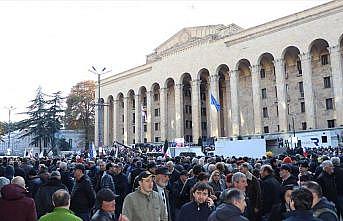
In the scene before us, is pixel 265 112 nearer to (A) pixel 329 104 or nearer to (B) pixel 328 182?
(A) pixel 329 104

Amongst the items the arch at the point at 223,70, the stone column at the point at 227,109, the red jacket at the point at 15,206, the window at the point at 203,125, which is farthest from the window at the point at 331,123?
the red jacket at the point at 15,206

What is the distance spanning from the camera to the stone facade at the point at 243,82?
38938 millimetres

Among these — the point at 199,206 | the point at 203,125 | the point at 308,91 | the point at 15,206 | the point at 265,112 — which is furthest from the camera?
the point at 203,125

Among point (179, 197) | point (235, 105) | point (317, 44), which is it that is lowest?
point (179, 197)

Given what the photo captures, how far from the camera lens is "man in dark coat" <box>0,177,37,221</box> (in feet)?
15.8

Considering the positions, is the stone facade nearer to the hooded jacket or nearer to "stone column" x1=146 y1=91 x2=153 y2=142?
"stone column" x1=146 y1=91 x2=153 y2=142

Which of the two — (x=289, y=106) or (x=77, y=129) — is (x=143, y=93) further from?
(x=289, y=106)

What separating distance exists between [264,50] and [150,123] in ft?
73.6

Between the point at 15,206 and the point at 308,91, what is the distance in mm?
38236

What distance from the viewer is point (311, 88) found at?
39.0m

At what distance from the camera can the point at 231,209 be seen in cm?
375

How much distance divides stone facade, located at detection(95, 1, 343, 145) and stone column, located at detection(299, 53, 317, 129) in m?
0.10

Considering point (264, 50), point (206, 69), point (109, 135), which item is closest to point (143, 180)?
point (264, 50)

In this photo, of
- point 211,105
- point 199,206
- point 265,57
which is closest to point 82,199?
point 199,206
